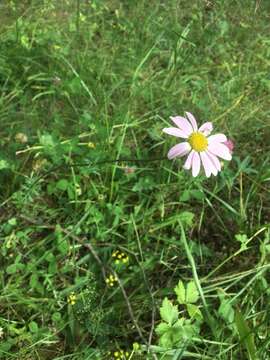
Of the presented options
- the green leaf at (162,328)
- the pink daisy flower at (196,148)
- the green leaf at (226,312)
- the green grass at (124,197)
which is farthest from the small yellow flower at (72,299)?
the pink daisy flower at (196,148)

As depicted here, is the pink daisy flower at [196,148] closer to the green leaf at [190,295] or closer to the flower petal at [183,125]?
the flower petal at [183,125]

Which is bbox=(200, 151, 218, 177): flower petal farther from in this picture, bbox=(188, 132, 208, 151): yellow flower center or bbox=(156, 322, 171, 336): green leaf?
bbox=(156, 322, 171, 336): green leaf

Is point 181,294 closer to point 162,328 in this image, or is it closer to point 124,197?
point 162,328

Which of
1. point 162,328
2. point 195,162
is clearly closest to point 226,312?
point 162,328

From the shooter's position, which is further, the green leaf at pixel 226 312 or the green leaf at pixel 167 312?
the green leaf at pixel 226 312

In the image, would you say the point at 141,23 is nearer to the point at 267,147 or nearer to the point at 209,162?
the point at 267,147

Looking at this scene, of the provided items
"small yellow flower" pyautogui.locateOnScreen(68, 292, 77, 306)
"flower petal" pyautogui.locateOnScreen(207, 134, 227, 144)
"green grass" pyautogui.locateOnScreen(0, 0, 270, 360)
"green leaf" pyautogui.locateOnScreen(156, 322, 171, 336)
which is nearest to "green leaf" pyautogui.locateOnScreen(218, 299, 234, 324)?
"green grass" pyautogui.locateOnScreen(0, 0, 270, 360)
